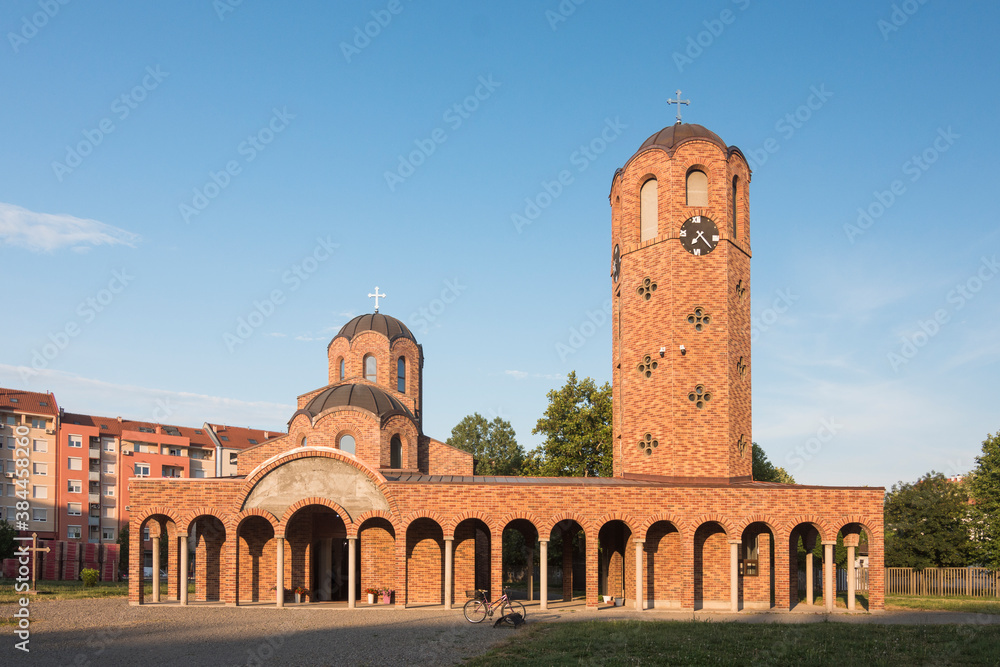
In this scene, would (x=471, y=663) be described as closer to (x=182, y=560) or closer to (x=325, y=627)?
(x=325, y=627)

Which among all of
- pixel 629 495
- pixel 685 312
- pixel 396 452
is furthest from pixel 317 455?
pixel 685 312

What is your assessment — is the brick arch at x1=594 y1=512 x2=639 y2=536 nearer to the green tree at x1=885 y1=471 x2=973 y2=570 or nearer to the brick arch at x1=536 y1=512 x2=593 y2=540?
the brick arch at x1=536 y1=512 x2=593 y2=540

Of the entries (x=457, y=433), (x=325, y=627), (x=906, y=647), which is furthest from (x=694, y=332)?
(x=457, y=433)

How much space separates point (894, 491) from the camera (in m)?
53.5

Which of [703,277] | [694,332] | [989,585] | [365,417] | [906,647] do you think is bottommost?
[989,585]

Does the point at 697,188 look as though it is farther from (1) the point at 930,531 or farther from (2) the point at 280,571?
(1) the point at 930,531

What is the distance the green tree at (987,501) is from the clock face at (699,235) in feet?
73.1

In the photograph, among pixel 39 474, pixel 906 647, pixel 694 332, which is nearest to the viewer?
pixel 906 647

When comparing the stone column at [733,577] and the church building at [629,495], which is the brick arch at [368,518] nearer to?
the church building at [629,495]

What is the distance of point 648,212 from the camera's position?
31.9 metres

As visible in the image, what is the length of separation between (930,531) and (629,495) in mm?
25298

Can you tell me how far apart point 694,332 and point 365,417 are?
1312 centimetres

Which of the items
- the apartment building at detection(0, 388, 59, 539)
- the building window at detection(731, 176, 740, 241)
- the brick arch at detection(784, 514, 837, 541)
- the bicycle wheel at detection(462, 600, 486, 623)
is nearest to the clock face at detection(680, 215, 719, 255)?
the building window at detection(731, 176, 740, 241)

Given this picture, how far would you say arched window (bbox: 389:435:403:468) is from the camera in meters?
34.1
